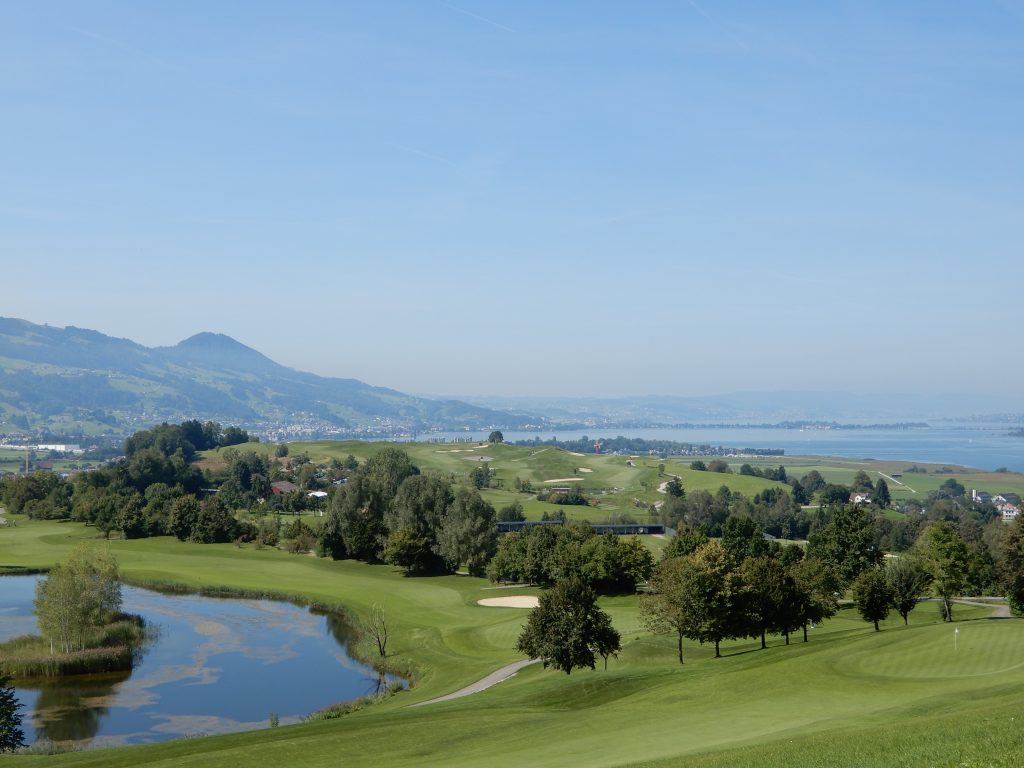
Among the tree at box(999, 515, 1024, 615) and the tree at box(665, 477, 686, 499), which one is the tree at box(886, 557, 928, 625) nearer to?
the tree at box(999, 515, 1024, 615)

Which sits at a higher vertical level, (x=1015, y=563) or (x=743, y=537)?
(x=1015, y=563)

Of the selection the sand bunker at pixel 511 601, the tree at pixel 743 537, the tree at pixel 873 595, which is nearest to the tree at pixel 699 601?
the tree at pixel 873 595

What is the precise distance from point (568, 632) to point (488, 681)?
18.8 feet

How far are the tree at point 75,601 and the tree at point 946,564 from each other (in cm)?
5901

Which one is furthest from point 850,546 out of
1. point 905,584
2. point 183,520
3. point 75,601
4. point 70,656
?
point 183,520

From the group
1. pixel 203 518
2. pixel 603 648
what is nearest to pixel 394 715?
pixel 603 648

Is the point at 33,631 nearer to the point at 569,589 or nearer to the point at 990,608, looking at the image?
the point at 569,589

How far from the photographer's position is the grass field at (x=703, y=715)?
2577cm

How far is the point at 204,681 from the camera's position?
57.6m

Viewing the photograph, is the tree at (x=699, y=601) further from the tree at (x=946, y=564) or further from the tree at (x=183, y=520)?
the tree at (x=183, y=520)

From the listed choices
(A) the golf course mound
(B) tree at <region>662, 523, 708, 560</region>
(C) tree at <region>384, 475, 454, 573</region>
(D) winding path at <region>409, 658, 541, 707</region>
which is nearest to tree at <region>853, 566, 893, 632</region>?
(A) the golf course mound

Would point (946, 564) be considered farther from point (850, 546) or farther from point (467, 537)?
point (467, 537)

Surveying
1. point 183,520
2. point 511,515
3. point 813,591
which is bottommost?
point 511,515

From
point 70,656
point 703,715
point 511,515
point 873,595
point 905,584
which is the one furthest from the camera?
point 511,515
